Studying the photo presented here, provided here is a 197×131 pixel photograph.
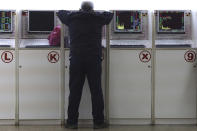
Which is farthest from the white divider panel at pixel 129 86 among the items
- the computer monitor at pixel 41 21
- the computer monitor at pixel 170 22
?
the computer monitor at pixel 41 21

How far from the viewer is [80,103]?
14.5 feet

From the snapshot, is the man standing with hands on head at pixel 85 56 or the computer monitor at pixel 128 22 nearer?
the man standing with hands on head at pixel 85 56

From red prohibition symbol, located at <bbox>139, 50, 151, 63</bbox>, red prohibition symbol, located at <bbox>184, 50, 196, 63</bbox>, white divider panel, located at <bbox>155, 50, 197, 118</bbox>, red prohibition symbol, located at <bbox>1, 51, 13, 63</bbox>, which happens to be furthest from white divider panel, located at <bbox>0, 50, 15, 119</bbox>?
red prohibition symbol, located at <bbox>184, 50, 196, 63</bbox>

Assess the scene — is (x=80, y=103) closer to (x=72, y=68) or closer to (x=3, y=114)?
(x=72, y=68)

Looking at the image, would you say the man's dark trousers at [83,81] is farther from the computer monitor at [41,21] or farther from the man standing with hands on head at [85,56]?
the computer monitor at [41,21]

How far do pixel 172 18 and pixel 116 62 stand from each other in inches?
37.8

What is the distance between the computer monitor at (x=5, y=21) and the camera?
446 cm

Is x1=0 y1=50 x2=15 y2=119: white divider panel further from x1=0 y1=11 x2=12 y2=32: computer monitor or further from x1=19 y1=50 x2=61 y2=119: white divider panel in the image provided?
x1=0 y1=11 x2=12 y2=32: computer monitor

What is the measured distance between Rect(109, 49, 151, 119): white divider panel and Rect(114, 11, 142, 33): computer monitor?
306mm

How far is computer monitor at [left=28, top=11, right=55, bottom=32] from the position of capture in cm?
453

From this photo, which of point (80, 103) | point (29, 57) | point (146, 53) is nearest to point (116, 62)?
point (146, 53)

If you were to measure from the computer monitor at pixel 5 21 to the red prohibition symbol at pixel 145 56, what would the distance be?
177 cm

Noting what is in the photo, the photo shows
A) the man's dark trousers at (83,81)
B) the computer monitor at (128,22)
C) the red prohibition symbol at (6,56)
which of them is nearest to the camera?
the man's dark trousers at (83,81)
